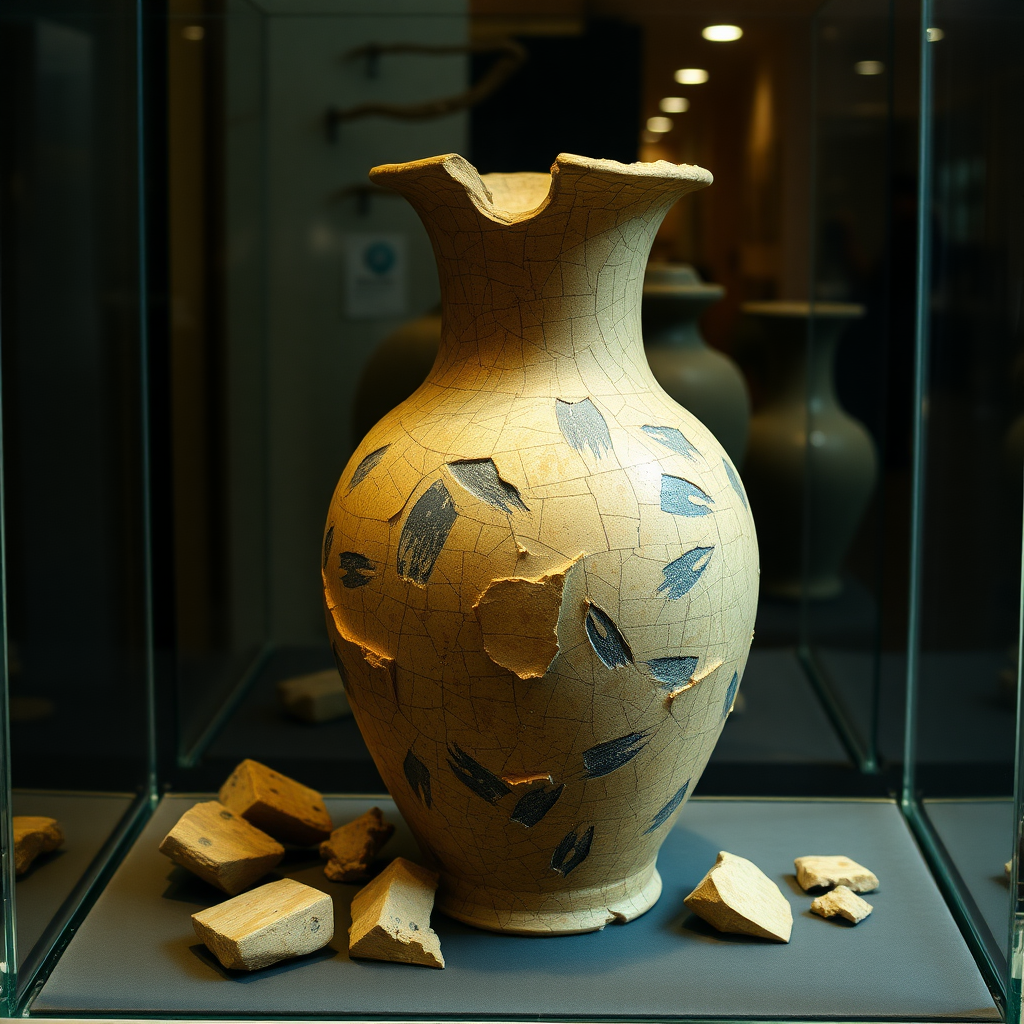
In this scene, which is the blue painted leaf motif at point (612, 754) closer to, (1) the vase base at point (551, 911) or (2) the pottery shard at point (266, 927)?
(1) the vase base at point (551, 911)

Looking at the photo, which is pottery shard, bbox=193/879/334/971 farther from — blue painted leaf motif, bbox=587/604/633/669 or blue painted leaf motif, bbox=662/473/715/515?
blue painted leaf motif, bbox=662/473/715/515

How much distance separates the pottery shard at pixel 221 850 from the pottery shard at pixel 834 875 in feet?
2.16

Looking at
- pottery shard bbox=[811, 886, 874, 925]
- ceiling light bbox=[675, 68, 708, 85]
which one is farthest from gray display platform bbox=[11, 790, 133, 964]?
ceiling light bbox=[675, 68, 708, 85]

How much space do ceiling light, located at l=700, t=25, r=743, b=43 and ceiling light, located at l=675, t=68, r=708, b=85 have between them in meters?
0.05

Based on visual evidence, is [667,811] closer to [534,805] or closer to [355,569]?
[534,805]

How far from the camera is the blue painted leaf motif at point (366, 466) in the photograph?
4.55 ft

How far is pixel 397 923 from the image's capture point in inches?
53.8

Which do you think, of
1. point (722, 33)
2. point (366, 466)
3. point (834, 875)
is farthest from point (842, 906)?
point (722, 33)

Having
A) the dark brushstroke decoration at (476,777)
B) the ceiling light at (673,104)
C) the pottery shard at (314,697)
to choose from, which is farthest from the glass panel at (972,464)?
the pottery shard at (314,697)

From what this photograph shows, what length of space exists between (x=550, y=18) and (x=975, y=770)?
120cm

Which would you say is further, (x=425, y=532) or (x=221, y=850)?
(x=221, y=850)

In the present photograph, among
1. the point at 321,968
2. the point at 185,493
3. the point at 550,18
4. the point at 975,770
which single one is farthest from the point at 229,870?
the point at 550,18

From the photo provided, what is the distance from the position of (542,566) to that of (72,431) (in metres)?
0.79

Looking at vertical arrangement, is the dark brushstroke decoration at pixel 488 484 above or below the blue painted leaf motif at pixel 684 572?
above
